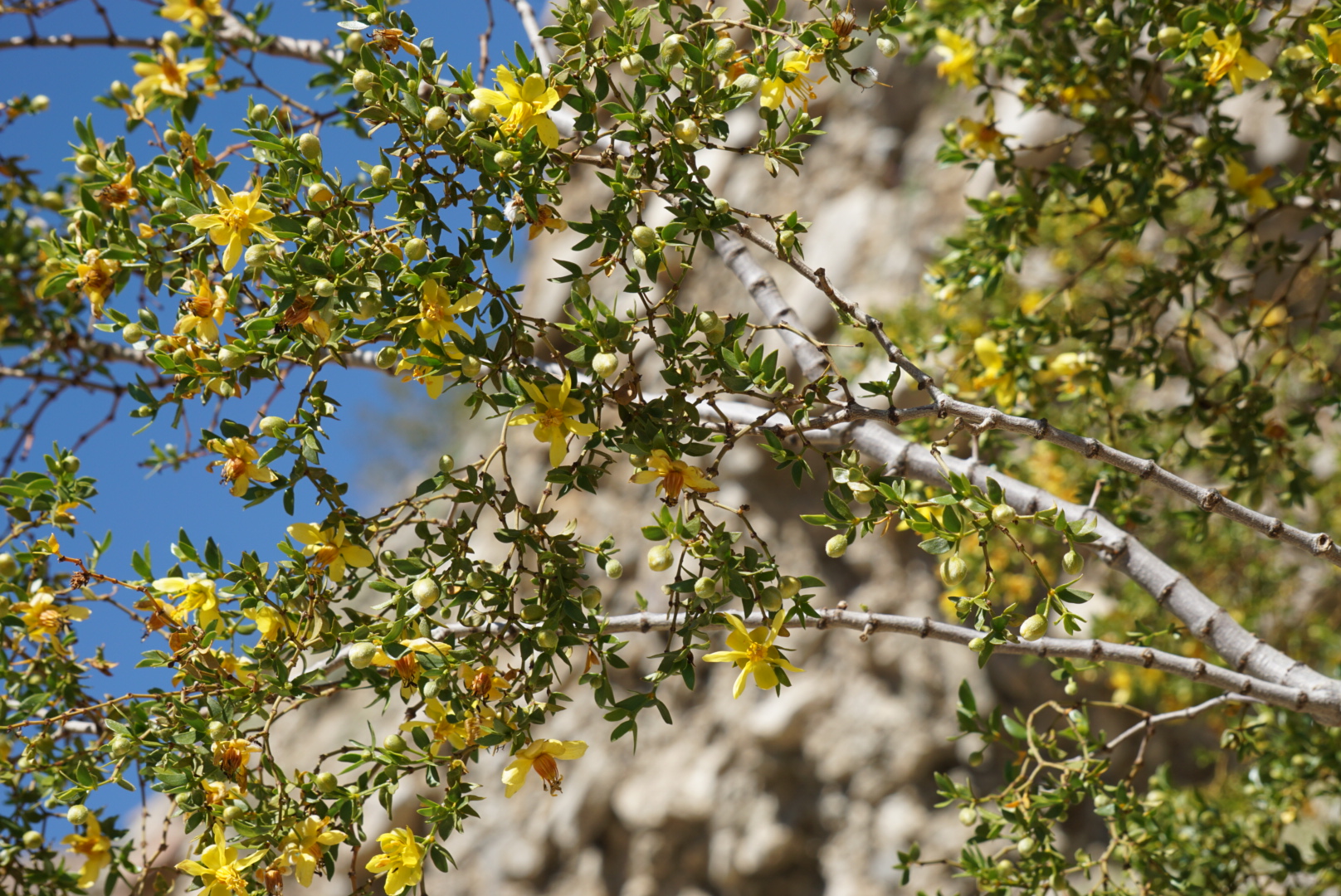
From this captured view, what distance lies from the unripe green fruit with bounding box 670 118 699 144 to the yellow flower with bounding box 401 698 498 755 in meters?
0.64

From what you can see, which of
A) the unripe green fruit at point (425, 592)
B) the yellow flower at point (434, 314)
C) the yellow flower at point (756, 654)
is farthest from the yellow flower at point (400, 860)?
the yellow flower at point (434, 314)

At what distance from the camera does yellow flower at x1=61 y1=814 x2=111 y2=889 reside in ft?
4.37

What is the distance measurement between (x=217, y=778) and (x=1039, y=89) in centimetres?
181

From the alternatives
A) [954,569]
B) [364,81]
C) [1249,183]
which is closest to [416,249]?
[364,81]

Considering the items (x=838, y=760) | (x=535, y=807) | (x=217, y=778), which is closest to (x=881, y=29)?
(x=217, y=778)

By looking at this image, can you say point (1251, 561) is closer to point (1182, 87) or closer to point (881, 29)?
point (1182, 87)

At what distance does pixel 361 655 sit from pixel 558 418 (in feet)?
1.01

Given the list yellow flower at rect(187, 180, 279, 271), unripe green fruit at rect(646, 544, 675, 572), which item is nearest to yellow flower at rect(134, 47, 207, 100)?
yellow flower at rect(187, 180, 279, 271)

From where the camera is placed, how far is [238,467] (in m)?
0.96

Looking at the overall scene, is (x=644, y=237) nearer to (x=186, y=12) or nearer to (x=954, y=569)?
(x=954, y=569)

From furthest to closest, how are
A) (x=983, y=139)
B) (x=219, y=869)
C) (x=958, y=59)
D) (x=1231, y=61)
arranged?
(x=958, y=59) < (x=983, y=139) < (x=1231, y=61) < (x=219, y=869)

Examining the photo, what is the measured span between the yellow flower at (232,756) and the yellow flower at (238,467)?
26 cm

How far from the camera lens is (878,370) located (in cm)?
289

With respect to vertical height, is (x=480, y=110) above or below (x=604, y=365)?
above
